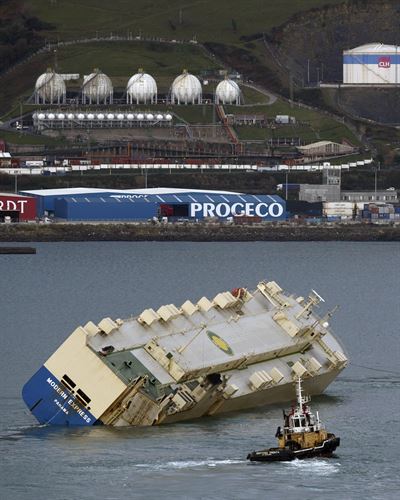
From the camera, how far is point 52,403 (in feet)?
210

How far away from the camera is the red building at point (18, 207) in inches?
6742

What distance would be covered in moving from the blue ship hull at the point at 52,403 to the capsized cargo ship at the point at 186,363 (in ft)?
0.09

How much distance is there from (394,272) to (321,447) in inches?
2825

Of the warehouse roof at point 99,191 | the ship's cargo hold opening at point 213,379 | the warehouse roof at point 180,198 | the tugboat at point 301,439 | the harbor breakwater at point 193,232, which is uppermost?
the warehouse roof at point 99,191

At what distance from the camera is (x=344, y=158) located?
199875 mm

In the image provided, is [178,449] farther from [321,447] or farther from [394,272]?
[394,272]

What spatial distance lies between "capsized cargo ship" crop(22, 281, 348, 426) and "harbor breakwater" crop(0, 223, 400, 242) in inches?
3741

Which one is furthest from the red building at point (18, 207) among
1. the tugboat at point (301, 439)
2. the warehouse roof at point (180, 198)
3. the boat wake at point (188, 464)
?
A: the tugboat at point (301, 439)

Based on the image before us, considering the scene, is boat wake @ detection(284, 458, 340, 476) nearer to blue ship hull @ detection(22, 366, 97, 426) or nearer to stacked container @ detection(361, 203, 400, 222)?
blue ship hull @ detection(22, 366, 97, 426)

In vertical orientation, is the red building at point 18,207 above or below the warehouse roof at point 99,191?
below

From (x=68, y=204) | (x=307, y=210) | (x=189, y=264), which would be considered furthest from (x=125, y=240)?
(x=189, y=264)

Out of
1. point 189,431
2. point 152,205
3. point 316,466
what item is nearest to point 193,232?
point 152,205

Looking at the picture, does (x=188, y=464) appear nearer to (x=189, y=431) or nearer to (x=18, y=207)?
(x=189, y=431)

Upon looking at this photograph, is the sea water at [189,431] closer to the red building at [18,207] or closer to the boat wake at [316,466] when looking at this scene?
the boat wake at [316,466]
